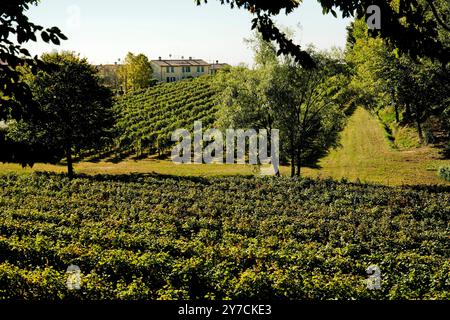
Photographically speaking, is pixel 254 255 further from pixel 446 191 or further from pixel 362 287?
pixel 446 191

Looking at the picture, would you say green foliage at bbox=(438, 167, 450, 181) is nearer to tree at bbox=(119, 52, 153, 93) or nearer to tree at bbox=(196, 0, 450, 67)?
tree at bbox=(196, 0, 450, 67)

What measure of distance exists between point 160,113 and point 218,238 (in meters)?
51.1

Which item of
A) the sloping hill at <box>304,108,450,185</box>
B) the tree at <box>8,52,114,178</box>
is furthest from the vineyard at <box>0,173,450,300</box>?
the sloping hill at <box>304,108,450,185</box>

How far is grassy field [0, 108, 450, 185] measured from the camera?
112 feet

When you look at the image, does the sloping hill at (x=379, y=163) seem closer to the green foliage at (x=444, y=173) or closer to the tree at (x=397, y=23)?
the green foliage at (x=444, y=173)

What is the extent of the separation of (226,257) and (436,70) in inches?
999

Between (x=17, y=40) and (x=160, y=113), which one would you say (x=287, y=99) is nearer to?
(x=17, y=40)

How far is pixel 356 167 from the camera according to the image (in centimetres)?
3738

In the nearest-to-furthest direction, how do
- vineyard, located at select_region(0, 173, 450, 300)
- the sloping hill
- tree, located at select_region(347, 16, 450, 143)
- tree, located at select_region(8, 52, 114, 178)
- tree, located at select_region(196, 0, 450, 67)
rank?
tree, located at select_region(196, 0, 450, 67) → vineyard, located at select_region(0, 173, 450, 300) → tree, located at select_region(347, 16, 450, 143) → tree, located at select_region(8, 52, 114, 178) → the sloping hill

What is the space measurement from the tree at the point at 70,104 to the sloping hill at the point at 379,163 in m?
19.2

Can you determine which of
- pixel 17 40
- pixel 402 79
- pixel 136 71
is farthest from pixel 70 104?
pixel 136 71

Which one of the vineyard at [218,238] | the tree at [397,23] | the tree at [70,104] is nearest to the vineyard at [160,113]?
the tree at [70,104]

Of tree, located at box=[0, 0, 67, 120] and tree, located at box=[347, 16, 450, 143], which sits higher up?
tree, located at box=[347, 16, 450, 143]

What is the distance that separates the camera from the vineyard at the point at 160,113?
170 ft
